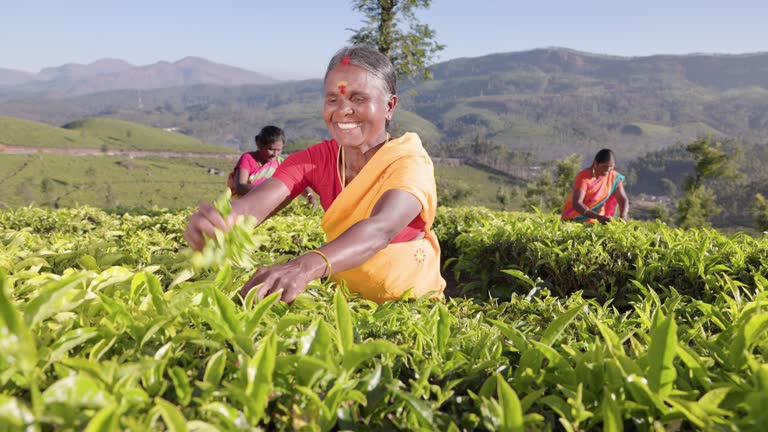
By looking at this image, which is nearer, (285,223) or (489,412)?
(489,412)

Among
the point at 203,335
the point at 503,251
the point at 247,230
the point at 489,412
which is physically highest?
the point at 247,230

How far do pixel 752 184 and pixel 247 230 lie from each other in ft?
426

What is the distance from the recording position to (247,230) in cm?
175

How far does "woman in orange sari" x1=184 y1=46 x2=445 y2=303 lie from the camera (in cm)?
244

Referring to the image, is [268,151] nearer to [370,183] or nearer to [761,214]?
[370,183]

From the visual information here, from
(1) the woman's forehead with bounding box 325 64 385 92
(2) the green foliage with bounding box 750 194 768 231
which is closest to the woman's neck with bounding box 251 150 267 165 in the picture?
(1) the woman's forehead with bounding box 325 64 385 92

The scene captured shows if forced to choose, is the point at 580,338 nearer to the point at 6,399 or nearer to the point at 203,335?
the point at 203,335

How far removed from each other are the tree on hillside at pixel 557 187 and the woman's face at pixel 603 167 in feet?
132

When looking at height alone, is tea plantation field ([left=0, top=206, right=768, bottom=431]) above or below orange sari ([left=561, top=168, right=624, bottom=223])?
above

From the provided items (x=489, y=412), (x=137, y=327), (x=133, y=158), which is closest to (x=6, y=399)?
(x=137, y=327)

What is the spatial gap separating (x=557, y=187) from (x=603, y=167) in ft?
171

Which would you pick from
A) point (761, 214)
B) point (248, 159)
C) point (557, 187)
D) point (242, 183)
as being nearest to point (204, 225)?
point (242, 183)

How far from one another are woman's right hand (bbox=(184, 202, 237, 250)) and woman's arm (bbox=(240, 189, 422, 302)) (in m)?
0.23

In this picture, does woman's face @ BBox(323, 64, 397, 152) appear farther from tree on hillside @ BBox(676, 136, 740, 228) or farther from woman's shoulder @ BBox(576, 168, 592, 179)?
tree on hillside @ BBox(676, 136, 740, 228)
